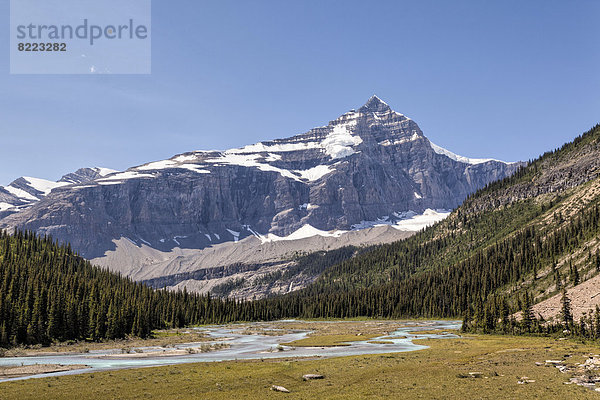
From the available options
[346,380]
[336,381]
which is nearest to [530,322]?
[346,380]

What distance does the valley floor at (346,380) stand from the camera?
36.1 metres

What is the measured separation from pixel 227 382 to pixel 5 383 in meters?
22.2

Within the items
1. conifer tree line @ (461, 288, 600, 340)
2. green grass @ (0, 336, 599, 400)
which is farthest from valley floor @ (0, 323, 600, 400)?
conifer tree line @ (461, 288, 600, 340)

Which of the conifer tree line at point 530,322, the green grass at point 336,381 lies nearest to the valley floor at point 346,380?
the green grass at point 336,381

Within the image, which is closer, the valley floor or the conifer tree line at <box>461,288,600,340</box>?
the valley floor

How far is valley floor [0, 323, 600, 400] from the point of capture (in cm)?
3612

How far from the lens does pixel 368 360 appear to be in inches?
2345

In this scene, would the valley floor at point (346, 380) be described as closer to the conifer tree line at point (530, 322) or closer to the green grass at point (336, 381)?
the green grass at point (336, 381)

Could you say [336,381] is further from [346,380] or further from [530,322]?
[530,322]

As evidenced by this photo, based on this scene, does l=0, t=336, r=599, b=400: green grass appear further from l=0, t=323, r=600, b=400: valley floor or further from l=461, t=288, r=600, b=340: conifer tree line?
l=461, t=288, r=600, b=340: conifer tree line

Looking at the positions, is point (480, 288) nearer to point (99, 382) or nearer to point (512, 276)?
point (512, 276)

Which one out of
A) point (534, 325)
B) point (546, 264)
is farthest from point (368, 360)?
point (546, 264)

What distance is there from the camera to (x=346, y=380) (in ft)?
143

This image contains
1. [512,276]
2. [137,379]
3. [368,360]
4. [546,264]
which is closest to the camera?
[137,379]
